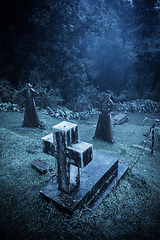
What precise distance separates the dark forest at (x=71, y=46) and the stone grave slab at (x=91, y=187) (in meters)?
8.30

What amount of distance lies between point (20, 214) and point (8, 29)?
477 inches

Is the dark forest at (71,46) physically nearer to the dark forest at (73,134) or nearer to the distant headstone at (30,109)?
the dark forest at (73,134)

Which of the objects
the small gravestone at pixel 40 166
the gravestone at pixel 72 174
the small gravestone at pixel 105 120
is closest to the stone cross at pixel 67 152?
the gravestone at pixel 72 174

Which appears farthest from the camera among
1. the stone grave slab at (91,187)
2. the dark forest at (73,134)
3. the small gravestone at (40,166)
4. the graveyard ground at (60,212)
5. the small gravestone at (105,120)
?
the small gravestone at (105,120)

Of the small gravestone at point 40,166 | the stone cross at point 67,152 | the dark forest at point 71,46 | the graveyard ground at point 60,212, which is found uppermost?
the dark forest at point 71,46

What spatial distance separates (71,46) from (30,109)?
840cm

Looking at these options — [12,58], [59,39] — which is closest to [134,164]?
[59,39]

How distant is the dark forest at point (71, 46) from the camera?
33.5 feet

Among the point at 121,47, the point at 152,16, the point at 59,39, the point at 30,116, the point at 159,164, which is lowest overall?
the point at 159,164

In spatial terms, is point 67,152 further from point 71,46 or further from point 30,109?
point 71,46

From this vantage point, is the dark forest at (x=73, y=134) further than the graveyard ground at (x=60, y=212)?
Yes

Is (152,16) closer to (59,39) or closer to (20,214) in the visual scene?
(59,39)

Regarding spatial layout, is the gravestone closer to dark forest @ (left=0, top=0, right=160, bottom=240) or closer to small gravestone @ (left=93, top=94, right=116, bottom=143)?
dark forest @ (left=0, top=0, right=160, bottom=240)

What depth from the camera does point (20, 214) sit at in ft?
6.70
